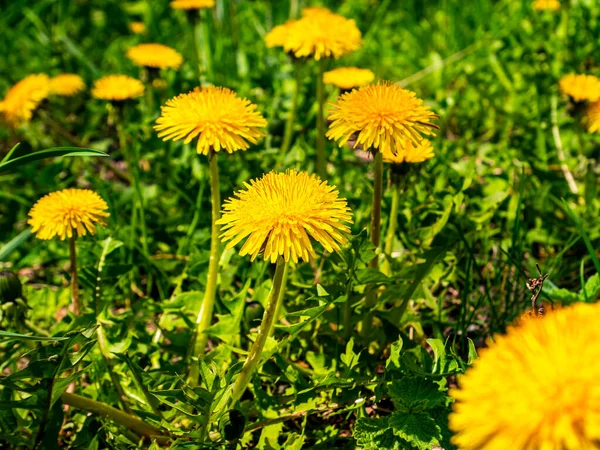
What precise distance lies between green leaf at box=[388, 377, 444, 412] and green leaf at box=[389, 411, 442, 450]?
0.02 meters

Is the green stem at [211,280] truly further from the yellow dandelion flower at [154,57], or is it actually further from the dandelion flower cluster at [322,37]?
the yellow dandelion flower at [154,57]

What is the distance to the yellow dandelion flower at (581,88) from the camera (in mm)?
2297

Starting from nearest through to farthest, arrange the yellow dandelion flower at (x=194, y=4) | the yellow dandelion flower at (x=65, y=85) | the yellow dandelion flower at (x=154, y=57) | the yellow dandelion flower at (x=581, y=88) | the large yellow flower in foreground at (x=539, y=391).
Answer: the large yellow flower in foreground at (x=539, y=391), the yellow dandelion flower at (x=581, y=88), the yellow dandelion flower at (x=154, y=57), the yellow dandelion flower at (x=194, y=4), the yellow dandelion flower at (x=65, y=85)

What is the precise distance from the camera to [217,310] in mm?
1812

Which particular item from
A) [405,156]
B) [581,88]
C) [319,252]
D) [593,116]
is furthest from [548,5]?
[319,252]

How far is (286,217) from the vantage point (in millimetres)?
1189

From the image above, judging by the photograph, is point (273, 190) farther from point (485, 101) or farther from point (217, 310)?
point (485, 101)

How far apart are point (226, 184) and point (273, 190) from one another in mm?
951

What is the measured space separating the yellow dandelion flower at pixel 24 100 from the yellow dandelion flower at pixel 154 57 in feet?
1.27

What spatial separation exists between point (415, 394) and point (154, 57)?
6.51ft

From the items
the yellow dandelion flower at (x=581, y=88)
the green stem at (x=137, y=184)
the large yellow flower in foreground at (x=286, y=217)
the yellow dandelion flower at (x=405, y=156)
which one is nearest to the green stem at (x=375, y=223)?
the yellow dandelion flower at (x=405, y=156)

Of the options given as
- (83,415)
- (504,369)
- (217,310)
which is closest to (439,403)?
(504,369)

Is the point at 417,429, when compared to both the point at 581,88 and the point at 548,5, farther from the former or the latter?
the point at 548,5

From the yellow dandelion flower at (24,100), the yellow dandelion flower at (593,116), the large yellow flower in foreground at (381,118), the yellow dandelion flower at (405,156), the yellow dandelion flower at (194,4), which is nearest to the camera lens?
the large yellow flower in foreground at (381,118)
